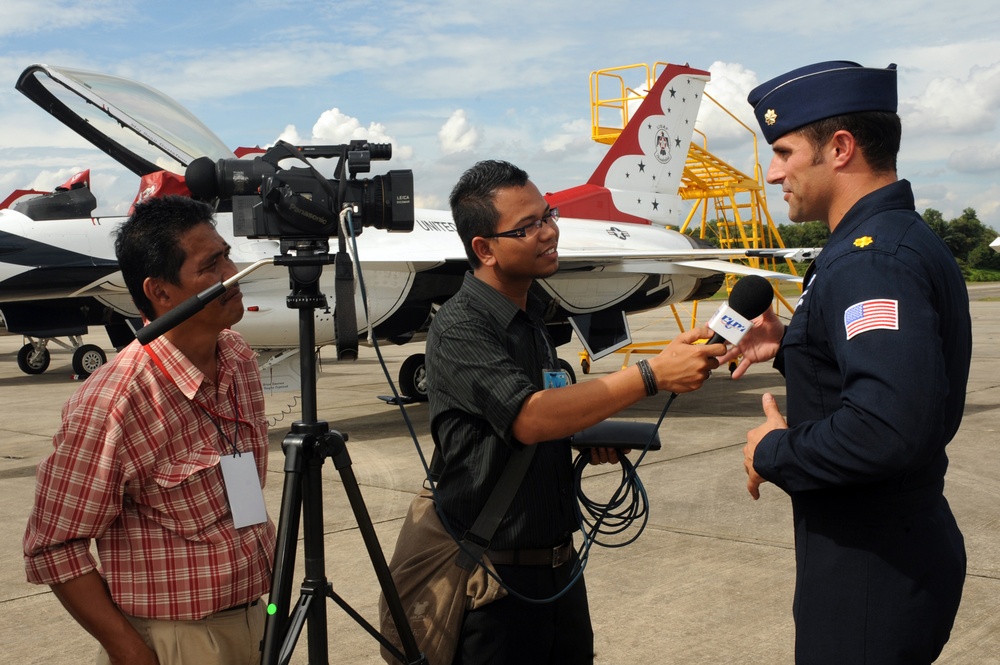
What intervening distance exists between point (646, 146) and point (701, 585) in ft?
33.3

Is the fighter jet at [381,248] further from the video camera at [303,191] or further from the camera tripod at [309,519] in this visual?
the camera tripod at [309,519]

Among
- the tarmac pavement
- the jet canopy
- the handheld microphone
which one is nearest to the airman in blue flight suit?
the handheld microphone

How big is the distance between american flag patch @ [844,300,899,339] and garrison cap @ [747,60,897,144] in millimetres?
429

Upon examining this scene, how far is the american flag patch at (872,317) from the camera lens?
5.23 feet

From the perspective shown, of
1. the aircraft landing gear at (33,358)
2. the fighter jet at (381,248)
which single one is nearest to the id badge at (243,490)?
the fighter jet at (381,248)

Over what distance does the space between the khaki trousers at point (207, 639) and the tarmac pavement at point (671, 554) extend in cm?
168

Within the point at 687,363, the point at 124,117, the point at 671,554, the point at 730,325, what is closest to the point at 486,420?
the point at 687,363

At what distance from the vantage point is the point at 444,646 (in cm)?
220

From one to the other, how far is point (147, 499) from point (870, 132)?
173 centimetres

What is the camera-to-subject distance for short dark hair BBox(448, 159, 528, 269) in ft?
7.72

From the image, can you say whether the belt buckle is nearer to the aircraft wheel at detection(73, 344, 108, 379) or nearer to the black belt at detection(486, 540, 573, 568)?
the black belt at detection(486, 540, 573, 568)

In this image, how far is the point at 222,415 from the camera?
7.13 feet

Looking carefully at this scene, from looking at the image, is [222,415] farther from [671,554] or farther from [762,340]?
[671,554]

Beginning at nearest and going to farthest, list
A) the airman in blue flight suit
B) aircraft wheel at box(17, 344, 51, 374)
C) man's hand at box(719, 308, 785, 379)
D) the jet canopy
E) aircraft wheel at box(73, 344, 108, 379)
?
the airman in blue flight suit, man's hand at box(719, 308, 785, 379), the jet canopy, aircraft wheel at box(73, 344, 108, 379), aircraft wheel at box(17, 344, 51, 374)
